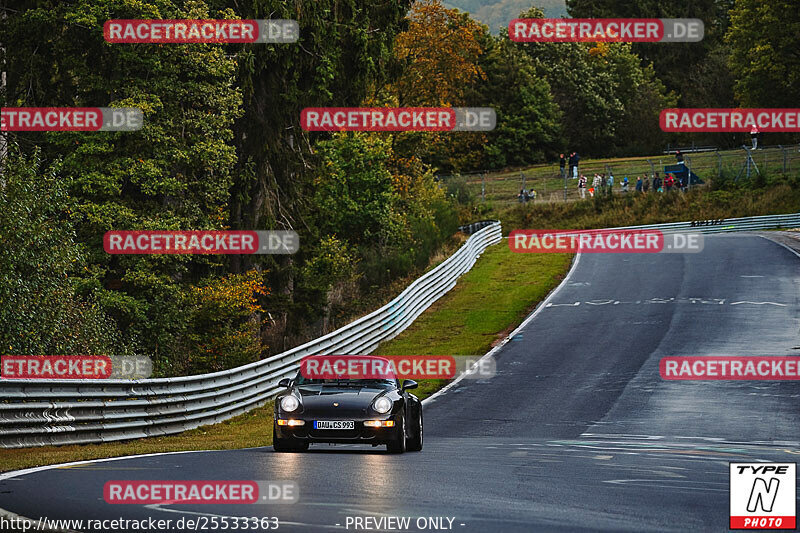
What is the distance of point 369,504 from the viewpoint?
8523mm

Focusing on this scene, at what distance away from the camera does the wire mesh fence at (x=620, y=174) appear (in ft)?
226

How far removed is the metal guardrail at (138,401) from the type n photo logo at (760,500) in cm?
1001

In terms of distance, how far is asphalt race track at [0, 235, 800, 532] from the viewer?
27.0 feet

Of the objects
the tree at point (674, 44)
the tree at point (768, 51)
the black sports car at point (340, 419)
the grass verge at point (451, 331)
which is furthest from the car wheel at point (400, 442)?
the tree at point (674, 44)

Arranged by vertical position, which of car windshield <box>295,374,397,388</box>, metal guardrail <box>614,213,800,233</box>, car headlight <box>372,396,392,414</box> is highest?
metal guardrail <box>614,213,800,233</box>

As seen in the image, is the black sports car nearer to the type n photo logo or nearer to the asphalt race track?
the asphalt race track

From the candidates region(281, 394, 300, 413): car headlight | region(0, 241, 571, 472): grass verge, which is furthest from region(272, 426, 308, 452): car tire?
region(0, 241, 571, 472): grass verge

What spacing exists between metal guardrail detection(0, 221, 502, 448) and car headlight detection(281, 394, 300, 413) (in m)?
3.75

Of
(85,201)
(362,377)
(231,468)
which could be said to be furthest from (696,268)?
(231,468)

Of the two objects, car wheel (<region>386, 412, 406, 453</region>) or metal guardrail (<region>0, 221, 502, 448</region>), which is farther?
metal guardrail (<region>0, 221, 502, 448</region>)

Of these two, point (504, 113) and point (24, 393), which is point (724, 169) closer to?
point (504, 113)

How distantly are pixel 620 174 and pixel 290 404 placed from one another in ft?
235

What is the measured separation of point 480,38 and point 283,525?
91557 mm

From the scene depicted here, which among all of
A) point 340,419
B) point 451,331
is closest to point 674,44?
point 451,331
